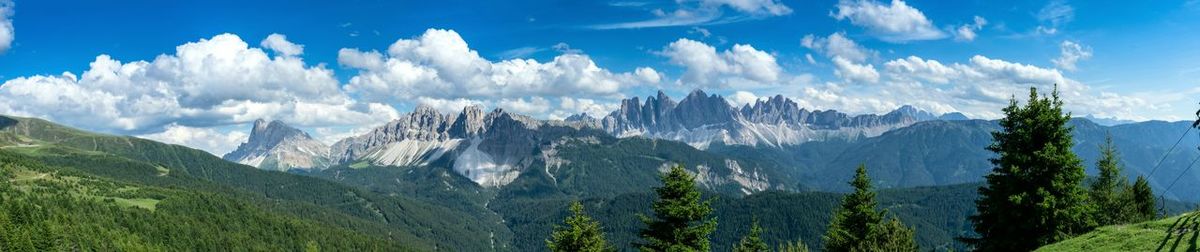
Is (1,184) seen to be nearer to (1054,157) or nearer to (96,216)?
(96,216)

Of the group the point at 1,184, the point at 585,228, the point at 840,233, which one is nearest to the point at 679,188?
Answer: the point at 585,228

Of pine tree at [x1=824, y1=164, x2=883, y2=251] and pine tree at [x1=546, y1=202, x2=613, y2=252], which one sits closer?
pine tree at [x1=546, y1=202, x2=613, y2=252]

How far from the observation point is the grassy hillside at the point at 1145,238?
22969 millimetres

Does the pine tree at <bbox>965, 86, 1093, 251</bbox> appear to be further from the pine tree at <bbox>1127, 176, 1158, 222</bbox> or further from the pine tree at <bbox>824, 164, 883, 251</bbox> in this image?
the pine tree at <bbox>1127, 176, 1158, 222</bbox>

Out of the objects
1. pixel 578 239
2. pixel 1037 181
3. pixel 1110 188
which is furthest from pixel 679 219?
pixel 1110 188

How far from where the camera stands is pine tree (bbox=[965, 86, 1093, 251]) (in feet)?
107

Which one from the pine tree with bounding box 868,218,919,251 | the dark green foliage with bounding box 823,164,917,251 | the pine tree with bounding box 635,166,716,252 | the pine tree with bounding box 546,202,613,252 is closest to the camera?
the pine tree with bounding box 635,166,716,252

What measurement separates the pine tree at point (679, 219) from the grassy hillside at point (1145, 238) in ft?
53.5

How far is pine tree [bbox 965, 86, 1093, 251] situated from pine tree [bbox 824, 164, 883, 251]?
10.3m

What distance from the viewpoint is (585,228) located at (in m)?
41.4

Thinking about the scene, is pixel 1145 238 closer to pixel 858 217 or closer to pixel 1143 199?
pixel 858 217

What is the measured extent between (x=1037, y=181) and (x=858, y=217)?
44.6ft

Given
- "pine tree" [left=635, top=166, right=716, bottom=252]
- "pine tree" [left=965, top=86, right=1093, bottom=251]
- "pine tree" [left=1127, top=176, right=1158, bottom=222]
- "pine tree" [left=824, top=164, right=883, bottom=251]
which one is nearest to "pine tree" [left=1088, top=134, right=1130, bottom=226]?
"pine tree" [left=1127, top=176, right=1158, bottom=222]

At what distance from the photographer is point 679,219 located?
3753 centimetres
